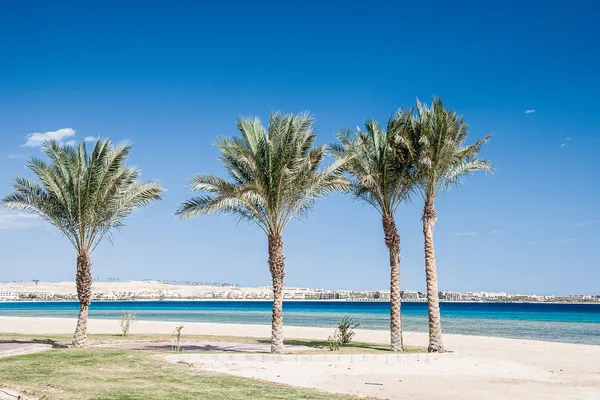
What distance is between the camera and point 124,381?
40.0 feet

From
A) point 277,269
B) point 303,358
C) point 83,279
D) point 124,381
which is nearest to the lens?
point 124,381

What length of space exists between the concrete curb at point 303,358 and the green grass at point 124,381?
1010 mm

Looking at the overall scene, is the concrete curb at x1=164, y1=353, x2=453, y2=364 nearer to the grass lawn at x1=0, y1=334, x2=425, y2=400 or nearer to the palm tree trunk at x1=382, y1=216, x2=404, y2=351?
the grass lawn at x1=0, y1=334, x2=425, y2=400

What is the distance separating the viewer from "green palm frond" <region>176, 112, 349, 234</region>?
65.5 ft

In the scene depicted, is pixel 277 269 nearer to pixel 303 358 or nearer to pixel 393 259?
pixel 303 358

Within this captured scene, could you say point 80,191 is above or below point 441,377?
above

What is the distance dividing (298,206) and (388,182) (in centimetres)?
424

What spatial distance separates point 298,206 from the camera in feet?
68.2

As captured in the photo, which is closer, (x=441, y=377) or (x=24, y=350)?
(x=441, y=377)

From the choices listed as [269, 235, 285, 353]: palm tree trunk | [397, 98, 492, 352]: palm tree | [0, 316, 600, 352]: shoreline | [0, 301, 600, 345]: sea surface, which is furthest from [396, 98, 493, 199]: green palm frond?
[0, 301, 600, 345]: sea surface

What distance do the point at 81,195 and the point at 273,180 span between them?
738cm

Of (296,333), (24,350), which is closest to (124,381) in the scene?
(24,350)

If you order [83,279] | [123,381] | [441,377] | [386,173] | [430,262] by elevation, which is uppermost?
[386,173]

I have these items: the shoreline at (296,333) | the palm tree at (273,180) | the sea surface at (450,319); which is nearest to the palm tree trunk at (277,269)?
the palm tree at (273,180)
